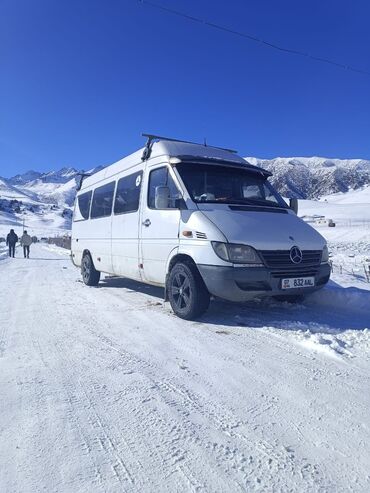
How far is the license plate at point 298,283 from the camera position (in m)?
4.71

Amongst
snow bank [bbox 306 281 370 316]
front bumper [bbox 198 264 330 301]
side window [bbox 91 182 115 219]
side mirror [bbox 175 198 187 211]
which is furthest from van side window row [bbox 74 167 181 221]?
snow bank [bbox 306 281 370 316]

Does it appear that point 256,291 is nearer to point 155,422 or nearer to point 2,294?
point 155,422

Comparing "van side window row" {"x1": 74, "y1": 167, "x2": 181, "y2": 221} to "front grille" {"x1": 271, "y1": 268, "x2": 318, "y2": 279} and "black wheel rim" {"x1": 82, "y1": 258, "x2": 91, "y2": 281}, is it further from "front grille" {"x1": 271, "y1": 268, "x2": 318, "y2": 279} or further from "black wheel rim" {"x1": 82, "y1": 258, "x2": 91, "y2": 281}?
"front grille" {"x1": 271, "y1": 268, "x2": 318, "y2": 279}

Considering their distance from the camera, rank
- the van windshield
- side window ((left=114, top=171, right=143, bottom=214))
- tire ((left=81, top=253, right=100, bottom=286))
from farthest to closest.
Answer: tire ((left=81, top=253, right=100, bottom=286)) → side window ((left=114, top=171, right=143, bottom=214)) → the van windshield

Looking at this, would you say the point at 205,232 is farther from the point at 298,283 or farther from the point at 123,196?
the point at 123,196

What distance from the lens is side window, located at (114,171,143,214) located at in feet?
21.7

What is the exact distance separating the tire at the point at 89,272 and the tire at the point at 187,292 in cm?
400

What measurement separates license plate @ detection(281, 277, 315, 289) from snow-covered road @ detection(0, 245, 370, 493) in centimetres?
45

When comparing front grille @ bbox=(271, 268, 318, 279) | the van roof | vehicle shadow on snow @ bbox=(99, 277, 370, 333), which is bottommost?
vehicle shadow on snow @ bbox=(99, 277, 370, 333)

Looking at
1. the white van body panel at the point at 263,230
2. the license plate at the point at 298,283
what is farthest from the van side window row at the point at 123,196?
the license plate at the point at 298,283

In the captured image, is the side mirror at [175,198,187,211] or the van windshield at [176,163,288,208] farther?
the van windshield at [176,163,288,208]

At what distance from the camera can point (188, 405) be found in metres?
2.69

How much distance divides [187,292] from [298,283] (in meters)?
1.48

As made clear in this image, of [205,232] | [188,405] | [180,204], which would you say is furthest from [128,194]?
[188,405]
